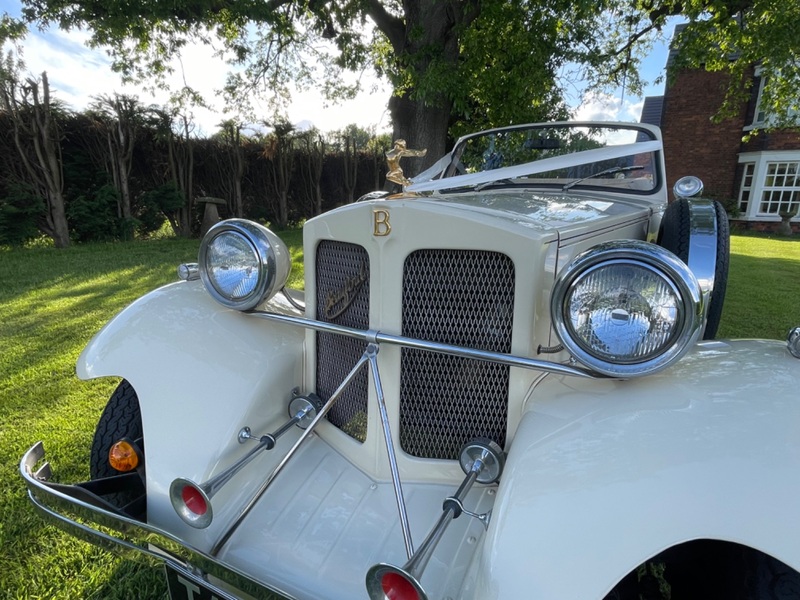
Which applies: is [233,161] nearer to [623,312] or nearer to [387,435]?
[387,435]

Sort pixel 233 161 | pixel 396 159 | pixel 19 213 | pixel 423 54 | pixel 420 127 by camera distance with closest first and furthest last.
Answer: pixel 396 159, pixel 423 54, pixel 420 127, pixel 19 213, pixel 233 161

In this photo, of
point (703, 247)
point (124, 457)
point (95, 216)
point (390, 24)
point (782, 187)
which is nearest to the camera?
point (124, 457)

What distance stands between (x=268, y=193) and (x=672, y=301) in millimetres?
12243

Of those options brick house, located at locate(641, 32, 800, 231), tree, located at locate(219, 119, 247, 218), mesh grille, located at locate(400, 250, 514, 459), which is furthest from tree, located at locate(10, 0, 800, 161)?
brick house, located at locate(641, 32, 800, 231)

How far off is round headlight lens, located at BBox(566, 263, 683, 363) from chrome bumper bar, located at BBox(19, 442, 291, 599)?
1.00 meters

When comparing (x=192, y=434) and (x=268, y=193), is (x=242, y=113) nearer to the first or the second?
(x=268, y=193)

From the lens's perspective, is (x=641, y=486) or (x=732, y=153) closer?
(x=641, y=486)

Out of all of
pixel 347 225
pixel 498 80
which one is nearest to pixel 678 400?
pixel 347 225

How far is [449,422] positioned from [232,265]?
1002 mm

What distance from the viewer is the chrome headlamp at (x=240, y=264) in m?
1.78

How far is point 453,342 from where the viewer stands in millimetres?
1547

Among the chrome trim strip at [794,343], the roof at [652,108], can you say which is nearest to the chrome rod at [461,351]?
the chrome trim strip at [794,343]

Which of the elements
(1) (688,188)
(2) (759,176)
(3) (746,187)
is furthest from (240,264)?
(3) (746,187)

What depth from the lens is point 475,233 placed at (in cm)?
142
